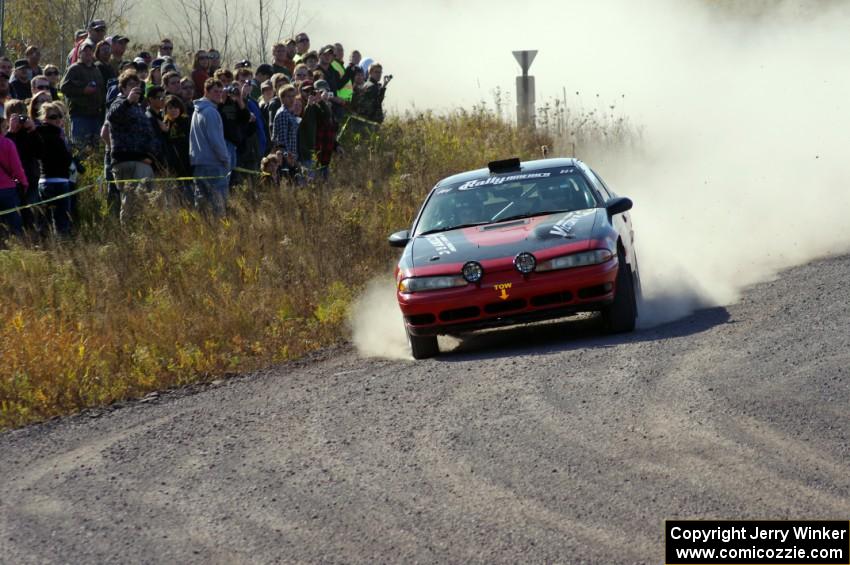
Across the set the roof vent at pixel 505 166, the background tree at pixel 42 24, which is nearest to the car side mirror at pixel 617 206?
the roof vent at pixel 505 166

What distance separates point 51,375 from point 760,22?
37917 mm

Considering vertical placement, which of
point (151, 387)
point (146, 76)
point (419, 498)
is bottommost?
point (151, 387)

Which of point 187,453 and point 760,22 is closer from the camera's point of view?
point 187,453

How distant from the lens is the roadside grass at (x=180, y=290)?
1184cm

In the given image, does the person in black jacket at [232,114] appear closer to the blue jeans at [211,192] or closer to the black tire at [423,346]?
the blue jeans at [211,192]

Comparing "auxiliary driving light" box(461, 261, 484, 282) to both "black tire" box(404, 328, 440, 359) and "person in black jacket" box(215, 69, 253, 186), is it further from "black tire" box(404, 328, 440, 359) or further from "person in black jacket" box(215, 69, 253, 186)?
"person in black jacket" box(215, 69, 253, 186)

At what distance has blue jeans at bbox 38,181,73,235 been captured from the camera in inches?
597

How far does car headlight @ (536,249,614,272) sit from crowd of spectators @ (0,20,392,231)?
19.4 ft

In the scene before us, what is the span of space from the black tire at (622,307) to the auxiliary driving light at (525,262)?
→ 2.37 ft

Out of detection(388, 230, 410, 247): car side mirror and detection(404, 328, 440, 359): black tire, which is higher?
detection(388, 230, 410, 247): car side mirror

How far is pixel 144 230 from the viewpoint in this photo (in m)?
15.9

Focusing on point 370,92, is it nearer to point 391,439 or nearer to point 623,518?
point 391,439

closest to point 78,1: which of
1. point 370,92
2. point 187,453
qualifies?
point 370,92

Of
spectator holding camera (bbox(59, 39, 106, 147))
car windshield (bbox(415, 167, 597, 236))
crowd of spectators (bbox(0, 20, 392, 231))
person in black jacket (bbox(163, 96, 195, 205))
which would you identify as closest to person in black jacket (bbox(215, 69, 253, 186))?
crowd of spectators (bbox(0, 20, 392, 231))
